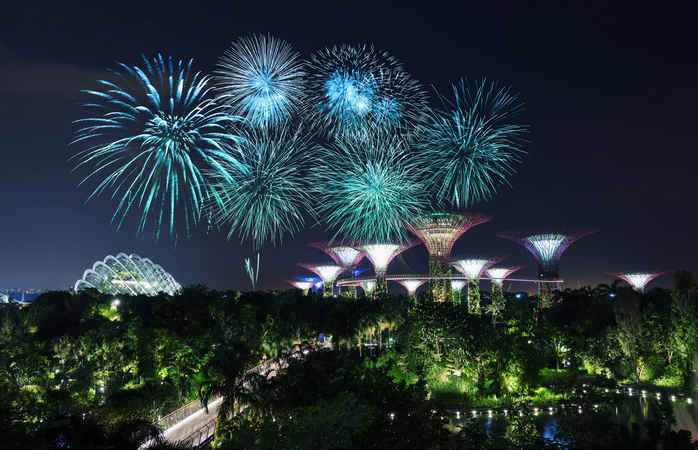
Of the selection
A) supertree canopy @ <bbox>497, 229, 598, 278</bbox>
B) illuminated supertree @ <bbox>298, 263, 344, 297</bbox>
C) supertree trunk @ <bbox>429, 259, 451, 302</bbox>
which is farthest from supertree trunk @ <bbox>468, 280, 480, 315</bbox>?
illuminated supertree @ <bbox>298, 263, 344, 297</bbox>

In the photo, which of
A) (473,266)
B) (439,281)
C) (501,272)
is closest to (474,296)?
(473,266)

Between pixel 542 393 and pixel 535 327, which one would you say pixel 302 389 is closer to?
pixel 542 393

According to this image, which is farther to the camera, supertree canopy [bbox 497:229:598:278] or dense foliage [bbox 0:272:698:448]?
supertree canopy [bbox 497:229:598:278]

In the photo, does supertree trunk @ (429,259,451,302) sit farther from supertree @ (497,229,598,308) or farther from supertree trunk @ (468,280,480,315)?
supertree @ (497,229,598,308)

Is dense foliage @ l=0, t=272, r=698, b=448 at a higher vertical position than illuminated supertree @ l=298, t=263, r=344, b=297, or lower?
lower

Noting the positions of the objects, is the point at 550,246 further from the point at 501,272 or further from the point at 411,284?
the point at 411,284

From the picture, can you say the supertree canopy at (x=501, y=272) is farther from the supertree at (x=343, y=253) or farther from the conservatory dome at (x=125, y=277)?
the conservatory dome at (x=125, y=277)
